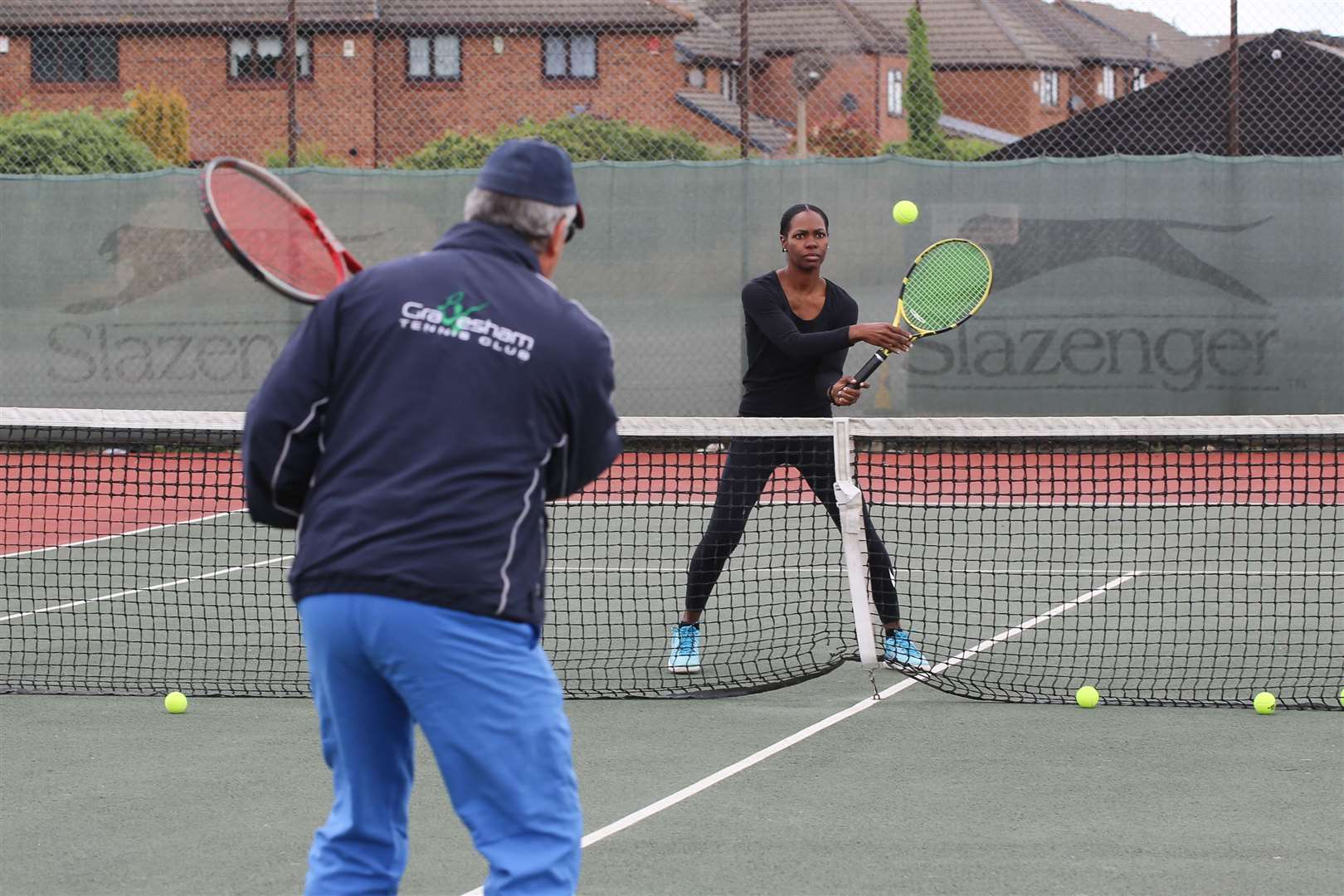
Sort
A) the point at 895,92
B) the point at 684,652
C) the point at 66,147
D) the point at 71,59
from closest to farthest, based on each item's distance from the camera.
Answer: the point at 684,652, the point at 66,147, the point at 71,59, the point at 895,92

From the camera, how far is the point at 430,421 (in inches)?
111

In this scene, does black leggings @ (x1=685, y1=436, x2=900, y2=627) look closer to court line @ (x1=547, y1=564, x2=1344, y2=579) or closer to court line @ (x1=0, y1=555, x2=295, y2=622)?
court line @ (x1=0, y1=555, x2=295, y2=622)

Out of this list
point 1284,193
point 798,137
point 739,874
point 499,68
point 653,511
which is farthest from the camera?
point 499,68

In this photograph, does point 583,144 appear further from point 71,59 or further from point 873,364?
point 873,364

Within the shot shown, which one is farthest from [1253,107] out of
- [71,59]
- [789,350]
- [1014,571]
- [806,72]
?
[71,59]

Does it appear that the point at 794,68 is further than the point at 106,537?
Yes

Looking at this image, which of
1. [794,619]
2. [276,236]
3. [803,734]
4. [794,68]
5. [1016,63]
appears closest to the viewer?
[276,236]

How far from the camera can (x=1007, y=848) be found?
4.34 metres

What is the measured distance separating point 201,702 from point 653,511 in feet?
18.0

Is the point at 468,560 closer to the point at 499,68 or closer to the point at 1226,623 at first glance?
the point at 1226,623

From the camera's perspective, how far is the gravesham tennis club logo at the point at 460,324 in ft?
9.26

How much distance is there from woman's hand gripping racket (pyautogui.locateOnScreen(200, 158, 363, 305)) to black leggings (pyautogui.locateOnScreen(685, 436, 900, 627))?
10.0 feet

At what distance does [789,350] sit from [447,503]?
353 cm

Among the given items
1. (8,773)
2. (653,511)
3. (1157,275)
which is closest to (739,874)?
(8,773)
